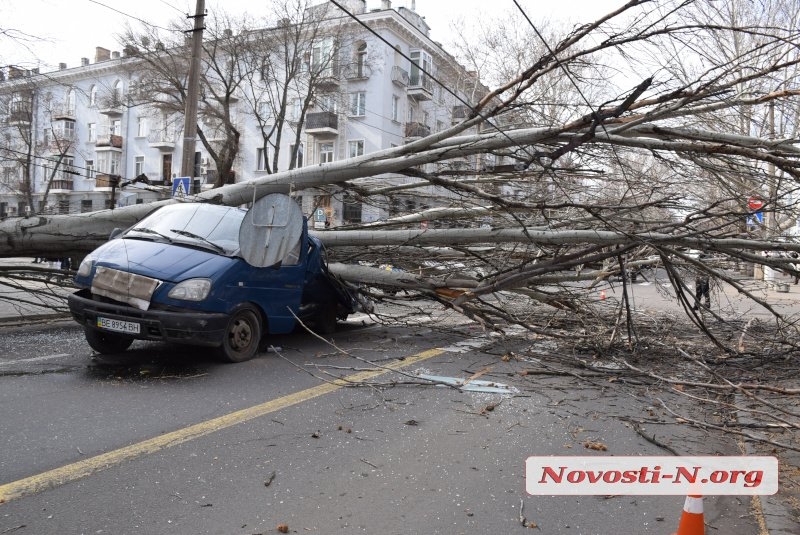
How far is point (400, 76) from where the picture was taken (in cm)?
3778

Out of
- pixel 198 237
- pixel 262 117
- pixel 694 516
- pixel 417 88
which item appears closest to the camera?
pixel 694 516

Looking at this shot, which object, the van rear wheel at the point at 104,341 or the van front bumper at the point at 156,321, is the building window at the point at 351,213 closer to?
the van rear wheel at the point at 104,341

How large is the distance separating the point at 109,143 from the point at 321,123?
19.9 metres

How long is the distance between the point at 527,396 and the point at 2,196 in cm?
5218

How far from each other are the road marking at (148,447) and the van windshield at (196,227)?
1949 mm

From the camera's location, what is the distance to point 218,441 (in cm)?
400

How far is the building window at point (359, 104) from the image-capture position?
122 ft

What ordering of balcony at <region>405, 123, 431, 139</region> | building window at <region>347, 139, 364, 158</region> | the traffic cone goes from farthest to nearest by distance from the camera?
building window at <region>347, 139, 364, 158</region>, balcony at <region>405, 123, 431, 139</region>, the traffic cone

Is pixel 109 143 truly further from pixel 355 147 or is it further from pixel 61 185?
pixel 355 147

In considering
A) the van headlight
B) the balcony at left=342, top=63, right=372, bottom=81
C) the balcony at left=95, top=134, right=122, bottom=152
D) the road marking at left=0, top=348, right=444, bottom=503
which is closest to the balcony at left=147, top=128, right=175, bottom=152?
the balcony at left=95, top=134, right=122, bottom=152

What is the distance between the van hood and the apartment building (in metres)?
8.61

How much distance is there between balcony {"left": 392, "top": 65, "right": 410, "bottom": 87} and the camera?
37094 mm

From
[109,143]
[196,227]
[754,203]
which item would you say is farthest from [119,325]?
[109,143]

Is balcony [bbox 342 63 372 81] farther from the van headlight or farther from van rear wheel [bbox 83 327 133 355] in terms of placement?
the van headlight
